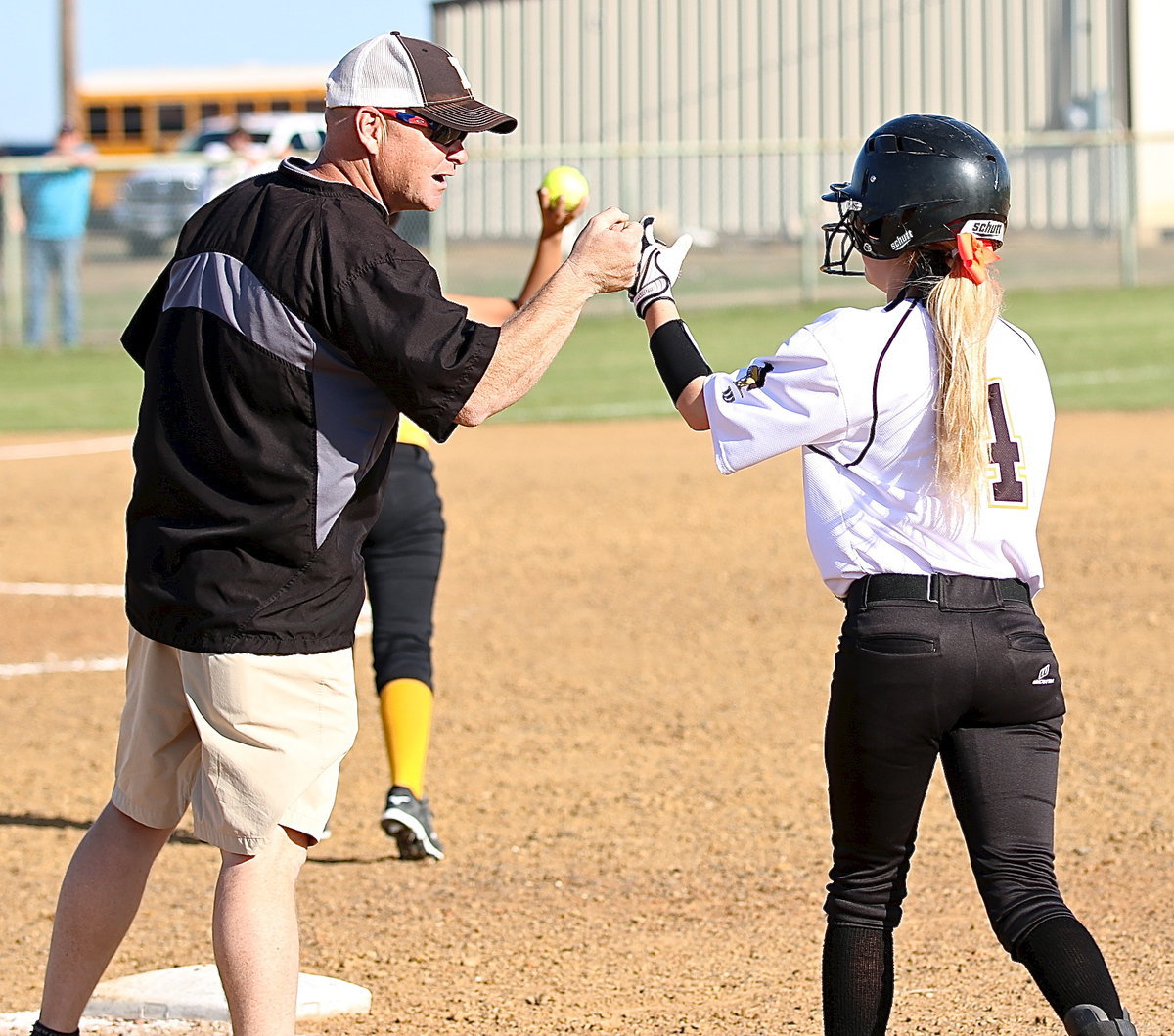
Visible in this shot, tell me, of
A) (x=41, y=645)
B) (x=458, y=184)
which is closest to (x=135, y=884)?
(x=41, y=645)

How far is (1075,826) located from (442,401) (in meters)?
2.99

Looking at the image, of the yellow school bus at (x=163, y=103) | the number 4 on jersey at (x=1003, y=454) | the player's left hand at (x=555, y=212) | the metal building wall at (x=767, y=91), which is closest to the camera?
the number 4 on jersey at (x=1003, y=454)

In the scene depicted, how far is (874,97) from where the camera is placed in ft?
103

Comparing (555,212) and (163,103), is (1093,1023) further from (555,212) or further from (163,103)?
(163,103)

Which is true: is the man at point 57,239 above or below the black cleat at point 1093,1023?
above

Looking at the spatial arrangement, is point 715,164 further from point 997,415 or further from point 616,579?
point 997,415

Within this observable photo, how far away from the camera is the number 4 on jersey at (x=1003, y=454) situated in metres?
3.25

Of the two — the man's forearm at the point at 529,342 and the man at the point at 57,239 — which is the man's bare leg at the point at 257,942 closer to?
the man's forearm at the point at 529,342

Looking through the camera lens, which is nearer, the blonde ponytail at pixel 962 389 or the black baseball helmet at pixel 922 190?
the blonde ponytail at pixel 962 389

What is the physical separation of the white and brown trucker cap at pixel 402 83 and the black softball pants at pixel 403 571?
202 centimetres

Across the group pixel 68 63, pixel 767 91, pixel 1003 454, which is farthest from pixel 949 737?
pixel 68 63

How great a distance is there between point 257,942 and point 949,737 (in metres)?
1.31

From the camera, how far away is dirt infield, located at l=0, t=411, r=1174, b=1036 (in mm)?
4336

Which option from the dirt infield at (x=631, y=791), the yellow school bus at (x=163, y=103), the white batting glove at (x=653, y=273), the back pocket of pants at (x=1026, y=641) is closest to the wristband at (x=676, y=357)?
the white batting glove at (x=653, y=273)
